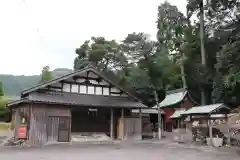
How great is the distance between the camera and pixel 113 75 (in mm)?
47281

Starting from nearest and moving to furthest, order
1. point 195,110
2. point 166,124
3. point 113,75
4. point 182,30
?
point 195,110 → point 166,124 → point 182,30 → point 113,75

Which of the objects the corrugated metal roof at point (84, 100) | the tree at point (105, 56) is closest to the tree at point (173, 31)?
the tree at point (105, 56)

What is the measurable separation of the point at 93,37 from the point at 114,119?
106 ft

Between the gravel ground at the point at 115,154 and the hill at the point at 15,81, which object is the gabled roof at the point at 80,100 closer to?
the gravel ground at the point at 115,154

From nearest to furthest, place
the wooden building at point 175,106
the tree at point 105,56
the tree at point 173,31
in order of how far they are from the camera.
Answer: the wooden building at point 175,106, the tree at point 173,31, the tree at point 105,56

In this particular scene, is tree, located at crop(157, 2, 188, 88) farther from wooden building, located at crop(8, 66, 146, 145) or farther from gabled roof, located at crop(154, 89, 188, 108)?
wooden building, located at crop(8, 66, 146, 145)

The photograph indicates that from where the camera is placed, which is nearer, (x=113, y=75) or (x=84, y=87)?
(x=84, y=87)

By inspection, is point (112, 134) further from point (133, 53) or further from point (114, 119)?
point (133, 53)

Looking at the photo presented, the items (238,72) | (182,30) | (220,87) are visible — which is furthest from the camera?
(182,30)

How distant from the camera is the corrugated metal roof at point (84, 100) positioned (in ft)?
67.8

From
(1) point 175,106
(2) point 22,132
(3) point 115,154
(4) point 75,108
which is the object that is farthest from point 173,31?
(3) point 115,154

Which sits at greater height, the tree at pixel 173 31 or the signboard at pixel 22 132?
the tree at pixel 173 31

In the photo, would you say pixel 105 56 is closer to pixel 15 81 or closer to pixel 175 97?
pixel 175 97

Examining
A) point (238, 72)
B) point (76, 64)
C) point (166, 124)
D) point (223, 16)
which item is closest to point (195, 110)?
point (238, 72)
